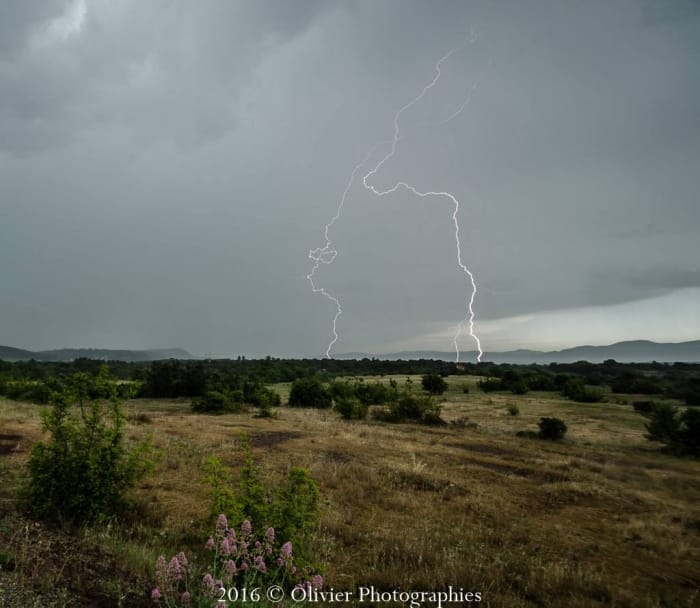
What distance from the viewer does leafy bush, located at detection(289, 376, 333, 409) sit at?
3706cm

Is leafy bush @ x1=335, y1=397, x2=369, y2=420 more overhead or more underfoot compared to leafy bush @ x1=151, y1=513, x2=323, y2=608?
more underfoot

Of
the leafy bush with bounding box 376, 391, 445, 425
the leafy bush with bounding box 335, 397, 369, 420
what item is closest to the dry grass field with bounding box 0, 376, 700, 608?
the leafy bush with bounding box 376, 391, 445, 425

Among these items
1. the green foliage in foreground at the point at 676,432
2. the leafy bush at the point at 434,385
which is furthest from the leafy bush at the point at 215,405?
the leafy bush at the point at 434,385

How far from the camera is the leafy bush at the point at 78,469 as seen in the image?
6.44 m

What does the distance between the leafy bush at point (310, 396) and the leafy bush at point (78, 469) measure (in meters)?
30.3

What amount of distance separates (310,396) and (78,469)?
102ft

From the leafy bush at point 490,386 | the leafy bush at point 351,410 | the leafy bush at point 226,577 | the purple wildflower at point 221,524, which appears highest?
the purple wildflower at point 221,524

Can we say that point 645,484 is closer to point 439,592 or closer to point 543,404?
point 439,592

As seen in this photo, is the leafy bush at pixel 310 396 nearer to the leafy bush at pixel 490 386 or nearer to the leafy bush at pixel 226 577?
the leafy bush at pixel 490 386

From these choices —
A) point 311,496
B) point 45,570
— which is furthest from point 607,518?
point 45,570

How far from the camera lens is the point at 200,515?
25.5 feet

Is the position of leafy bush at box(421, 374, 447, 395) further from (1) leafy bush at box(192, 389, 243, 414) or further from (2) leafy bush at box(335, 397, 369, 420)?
(1) leafy bush at box(192, 389, 243, 414)

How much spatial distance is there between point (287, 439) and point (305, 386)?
20512 millimetres

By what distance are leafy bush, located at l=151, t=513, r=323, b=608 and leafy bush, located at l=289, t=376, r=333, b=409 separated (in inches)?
1229
